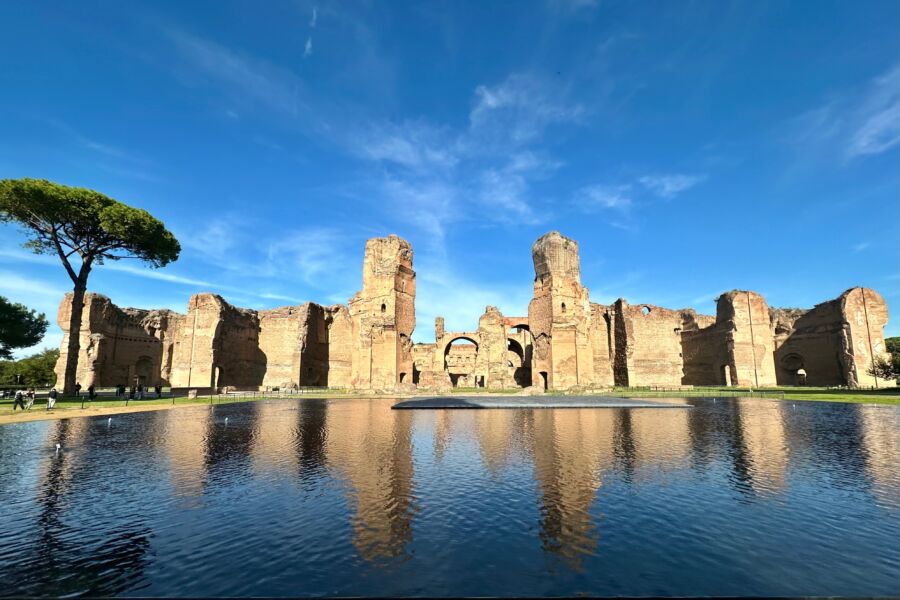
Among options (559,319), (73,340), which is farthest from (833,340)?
(73,340)

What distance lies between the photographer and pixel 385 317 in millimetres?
38250

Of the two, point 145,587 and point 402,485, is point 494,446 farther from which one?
point 145,587

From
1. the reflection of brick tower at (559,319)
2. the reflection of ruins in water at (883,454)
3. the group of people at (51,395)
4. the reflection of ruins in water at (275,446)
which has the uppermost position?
the reflection of brick tower at (559,319)

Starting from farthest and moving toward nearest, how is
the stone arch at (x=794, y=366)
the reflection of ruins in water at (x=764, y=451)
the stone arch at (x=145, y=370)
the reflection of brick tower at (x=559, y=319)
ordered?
1. the stone arch at (x=145, y=370)
2. the stone arch at (x=794, y=366)
3. the reflection of brick tower at (x=559, y=319)
4. the reflection of ruins in water at (x=764, y=451)

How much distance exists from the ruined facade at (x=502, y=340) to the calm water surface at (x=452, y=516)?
24.7m

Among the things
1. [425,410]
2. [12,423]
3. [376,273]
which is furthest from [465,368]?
[12,423]

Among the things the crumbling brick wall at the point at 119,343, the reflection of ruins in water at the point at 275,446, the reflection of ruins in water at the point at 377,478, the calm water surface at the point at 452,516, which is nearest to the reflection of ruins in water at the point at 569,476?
the calm water surface at the point at 452,516

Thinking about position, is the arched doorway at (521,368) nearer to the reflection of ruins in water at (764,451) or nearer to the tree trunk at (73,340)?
the reflection of ruins in water at (764,451)

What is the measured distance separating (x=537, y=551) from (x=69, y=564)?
4634mm

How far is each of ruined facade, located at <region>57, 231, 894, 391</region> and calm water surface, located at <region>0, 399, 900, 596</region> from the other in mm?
24672

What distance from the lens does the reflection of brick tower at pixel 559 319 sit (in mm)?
36562

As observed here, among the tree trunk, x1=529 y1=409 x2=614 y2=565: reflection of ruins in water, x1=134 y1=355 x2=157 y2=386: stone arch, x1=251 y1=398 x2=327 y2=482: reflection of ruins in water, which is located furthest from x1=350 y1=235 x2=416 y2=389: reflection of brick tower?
x1=529 y1=409 x2=614 y2=565: reflection of ruins in water

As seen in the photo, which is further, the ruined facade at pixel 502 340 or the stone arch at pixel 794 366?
the stone arch at pixel 794 366

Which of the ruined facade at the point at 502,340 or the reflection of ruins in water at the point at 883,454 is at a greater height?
the ruined facade at the point at 502,340
